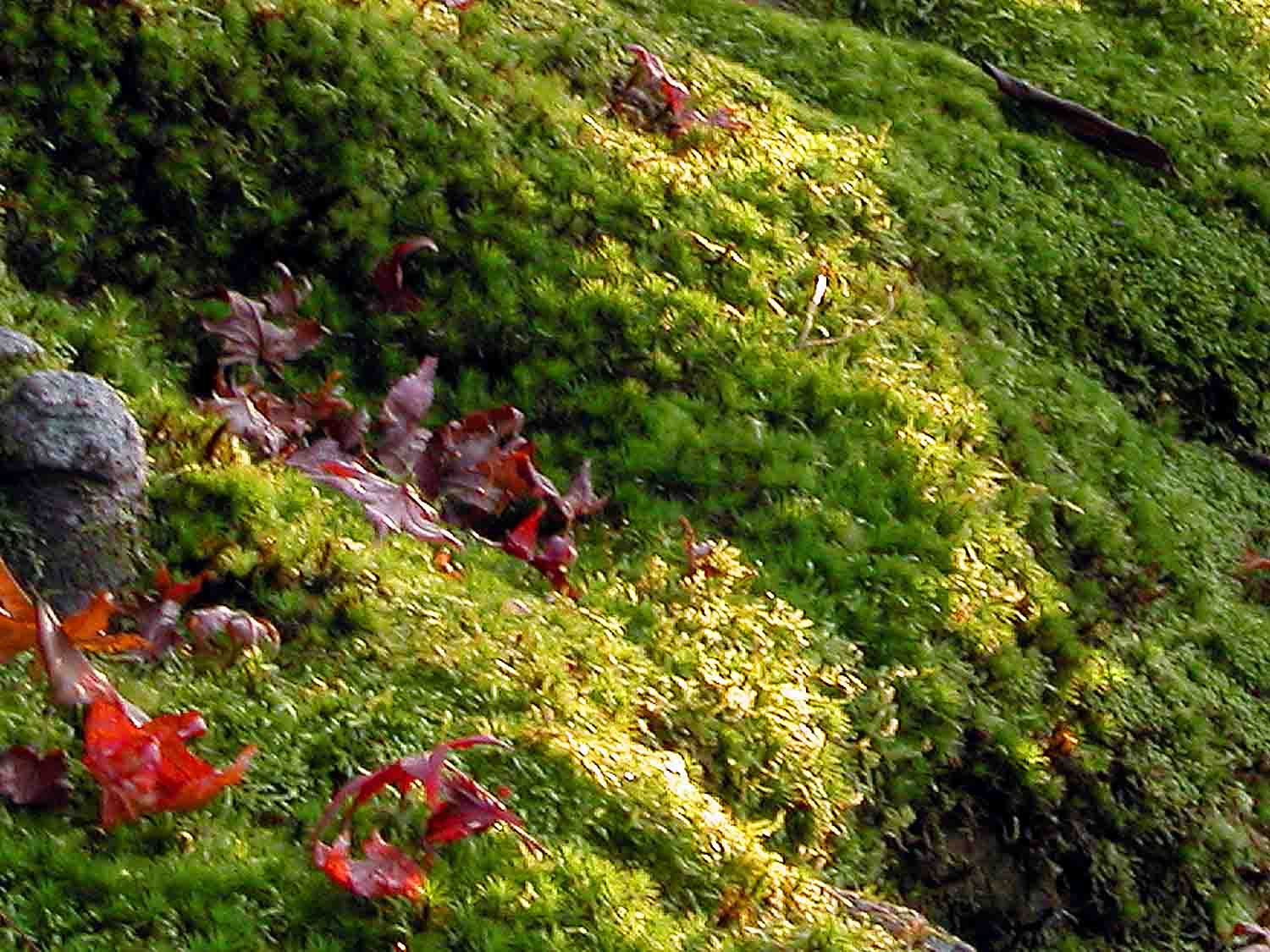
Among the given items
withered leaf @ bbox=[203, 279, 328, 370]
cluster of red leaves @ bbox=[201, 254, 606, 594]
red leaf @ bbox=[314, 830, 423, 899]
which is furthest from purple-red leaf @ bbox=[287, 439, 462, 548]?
red leaf @ bbox=[314, 830, 423, 899]

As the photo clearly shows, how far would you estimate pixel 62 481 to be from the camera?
3.73 m

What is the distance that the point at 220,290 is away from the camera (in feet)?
16.9

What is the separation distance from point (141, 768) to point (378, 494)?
4.65 ft

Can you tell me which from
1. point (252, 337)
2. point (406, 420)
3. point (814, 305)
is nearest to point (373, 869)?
→ point (406, 420)

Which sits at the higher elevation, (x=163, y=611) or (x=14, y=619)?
(x=14, y=619)

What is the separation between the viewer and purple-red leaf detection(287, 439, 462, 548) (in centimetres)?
451

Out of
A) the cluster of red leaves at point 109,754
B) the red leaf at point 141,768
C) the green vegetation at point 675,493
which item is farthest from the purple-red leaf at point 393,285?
the red leaf at point 141,768

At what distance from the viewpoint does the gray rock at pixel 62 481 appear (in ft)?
12.2

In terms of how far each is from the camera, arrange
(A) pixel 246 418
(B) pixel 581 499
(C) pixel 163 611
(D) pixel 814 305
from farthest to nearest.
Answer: (D) pixel 814 305, (B) pixel 581 499, (A) pixel 246 418, (C) pixel 163 611

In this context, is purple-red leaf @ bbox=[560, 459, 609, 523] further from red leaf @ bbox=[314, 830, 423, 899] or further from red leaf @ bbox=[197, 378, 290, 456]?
red leaf @ bbox=[314, 830, 423, 899]

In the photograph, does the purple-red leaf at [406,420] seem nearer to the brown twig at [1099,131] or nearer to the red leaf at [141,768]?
the red leaf at [141,768]

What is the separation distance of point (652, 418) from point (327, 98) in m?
1.40

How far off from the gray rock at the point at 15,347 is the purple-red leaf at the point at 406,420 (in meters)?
1.07

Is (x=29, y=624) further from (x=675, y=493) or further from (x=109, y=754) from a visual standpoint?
(x=675, y=493)
